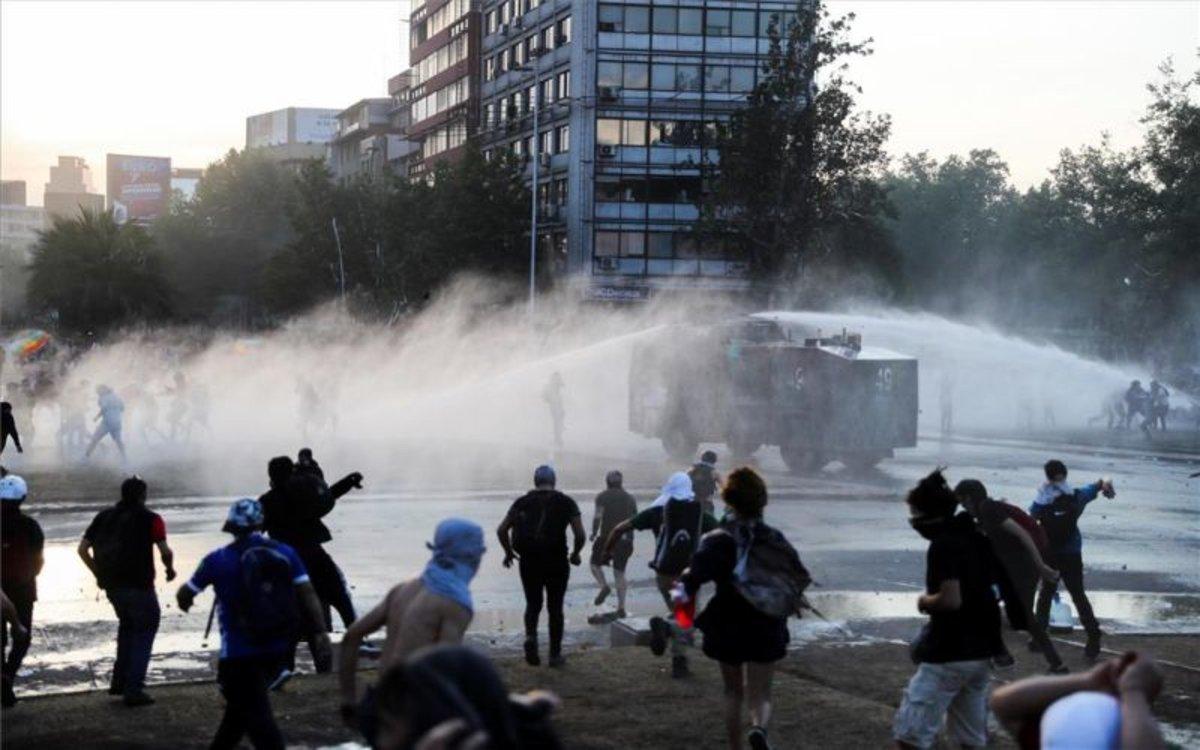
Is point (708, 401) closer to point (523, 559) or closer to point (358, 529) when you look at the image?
point (358, 529)

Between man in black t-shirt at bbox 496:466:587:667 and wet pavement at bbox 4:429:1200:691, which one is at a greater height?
man in black t-shirt at bbox 496:466:587:667

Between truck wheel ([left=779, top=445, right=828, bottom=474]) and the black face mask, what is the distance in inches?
919

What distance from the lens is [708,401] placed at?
32531 mm

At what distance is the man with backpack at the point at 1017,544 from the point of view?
395 inches

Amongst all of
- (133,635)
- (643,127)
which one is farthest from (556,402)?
(643,127)

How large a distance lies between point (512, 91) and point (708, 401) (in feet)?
165

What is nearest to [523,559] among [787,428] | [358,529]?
[358,529]

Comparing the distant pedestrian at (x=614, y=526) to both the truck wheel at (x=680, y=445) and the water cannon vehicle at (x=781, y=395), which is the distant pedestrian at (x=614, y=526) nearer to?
the water cannon vehicle at (x=781, y=395)

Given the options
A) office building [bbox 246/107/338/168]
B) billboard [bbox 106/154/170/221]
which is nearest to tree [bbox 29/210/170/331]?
office building [bbox 246/107/338/168]

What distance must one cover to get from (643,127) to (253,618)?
210 feet

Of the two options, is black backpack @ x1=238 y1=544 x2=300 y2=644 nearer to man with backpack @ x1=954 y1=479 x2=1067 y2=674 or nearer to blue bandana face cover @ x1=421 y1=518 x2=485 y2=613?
blue bandana face cover @ x1=421 y1=518 x2=485 y2=613

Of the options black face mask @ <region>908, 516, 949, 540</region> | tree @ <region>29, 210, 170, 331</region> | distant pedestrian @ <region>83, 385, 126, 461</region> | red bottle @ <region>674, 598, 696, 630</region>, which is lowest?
distant pedestrian @ <region>83, 385, 126, 461</region>

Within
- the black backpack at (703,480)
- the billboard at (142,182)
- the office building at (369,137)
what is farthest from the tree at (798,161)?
the billboard at (142,182)

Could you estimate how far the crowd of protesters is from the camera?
3445mm
